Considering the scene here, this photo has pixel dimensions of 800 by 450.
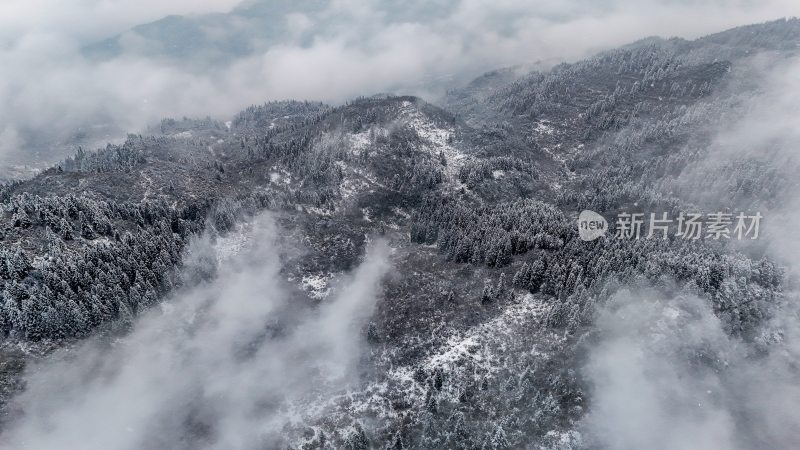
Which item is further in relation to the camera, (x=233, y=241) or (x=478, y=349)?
(x=233, y=241)

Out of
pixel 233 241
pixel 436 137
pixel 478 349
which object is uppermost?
pixel 436 137

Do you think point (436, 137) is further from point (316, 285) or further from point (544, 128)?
point (316, 285)

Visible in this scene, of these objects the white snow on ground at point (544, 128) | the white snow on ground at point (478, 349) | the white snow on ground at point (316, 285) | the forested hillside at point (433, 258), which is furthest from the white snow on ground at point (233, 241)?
the white snow on ground at point (544, 128)

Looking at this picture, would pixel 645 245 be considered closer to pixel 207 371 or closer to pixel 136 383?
pixel 207 371

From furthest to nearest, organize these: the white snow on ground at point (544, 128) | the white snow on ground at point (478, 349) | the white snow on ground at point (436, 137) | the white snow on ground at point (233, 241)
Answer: the white snow on ground at point (544, 128) < the white snow on ground at point (436, 137) < the white snow on ground at point (233, 241) < the white snow on ground at point (478, 349)

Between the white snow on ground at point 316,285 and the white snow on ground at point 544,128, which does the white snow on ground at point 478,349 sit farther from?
the white snow on ground at point 544,128

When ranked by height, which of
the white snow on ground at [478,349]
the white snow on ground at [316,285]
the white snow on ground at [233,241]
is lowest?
the white snow on ground at [478,349]

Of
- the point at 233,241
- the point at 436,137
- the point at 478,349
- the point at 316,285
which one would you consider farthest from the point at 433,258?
the point at 436,137

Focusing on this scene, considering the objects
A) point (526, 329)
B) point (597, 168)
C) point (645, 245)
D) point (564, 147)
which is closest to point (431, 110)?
point (564, 147)

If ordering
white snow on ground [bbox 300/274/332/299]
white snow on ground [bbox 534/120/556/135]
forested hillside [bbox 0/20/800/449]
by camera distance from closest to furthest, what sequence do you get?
forested hillside [bbox 0/20/800/449]
white snow on ground [bbox 300/274/332/299]
white snow on ground [bbox 534/120/556/135]

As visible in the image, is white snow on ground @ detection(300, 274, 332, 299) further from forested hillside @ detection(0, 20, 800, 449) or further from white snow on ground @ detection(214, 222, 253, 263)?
white snow on ground @ detection(214, 222, 253, 263)

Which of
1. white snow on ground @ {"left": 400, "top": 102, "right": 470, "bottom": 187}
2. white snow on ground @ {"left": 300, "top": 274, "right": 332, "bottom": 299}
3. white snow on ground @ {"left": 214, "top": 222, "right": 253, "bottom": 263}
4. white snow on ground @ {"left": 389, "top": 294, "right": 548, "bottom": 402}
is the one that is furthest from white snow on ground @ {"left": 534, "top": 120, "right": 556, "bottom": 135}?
white snow on ground @ {"left": 214, "top": 222, "right": 253, "bottom": 263}
